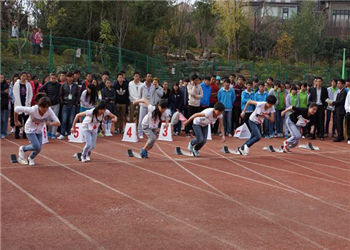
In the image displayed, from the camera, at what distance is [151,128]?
11.3m

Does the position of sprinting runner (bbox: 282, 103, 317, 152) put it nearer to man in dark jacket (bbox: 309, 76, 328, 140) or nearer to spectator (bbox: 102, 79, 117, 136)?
man in dark jacket (bbox: 309, 76, 328, 140)

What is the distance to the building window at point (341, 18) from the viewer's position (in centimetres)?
5478

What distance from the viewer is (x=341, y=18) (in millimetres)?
55031

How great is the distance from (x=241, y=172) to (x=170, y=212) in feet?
11.9

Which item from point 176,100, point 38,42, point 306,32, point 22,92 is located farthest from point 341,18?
point 22,92

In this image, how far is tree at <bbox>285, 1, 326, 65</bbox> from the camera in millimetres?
48469

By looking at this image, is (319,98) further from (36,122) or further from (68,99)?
(36,122)

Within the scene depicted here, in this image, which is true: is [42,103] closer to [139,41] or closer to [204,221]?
[204,221]

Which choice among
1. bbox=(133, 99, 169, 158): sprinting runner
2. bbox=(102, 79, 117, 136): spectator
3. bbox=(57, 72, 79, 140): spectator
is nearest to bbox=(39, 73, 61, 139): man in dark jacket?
bbox=(57, 72, 79, 140): spectator

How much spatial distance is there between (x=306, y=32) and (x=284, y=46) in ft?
11.8

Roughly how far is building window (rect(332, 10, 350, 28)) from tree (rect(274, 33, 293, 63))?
1069 centimetres

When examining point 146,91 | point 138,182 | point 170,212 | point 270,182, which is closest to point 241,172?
point 270,182

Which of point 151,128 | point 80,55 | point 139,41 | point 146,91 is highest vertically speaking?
point 139,41

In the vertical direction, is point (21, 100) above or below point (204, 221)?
above
